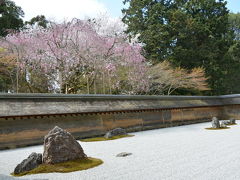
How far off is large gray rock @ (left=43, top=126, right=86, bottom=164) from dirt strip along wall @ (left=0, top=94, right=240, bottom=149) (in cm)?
404

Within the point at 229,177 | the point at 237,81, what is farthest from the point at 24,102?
the point at 237,81

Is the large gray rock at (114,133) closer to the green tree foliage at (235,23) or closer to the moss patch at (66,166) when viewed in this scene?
the moss patch at (66,166)

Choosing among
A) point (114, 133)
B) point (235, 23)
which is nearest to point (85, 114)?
point (114, 133)

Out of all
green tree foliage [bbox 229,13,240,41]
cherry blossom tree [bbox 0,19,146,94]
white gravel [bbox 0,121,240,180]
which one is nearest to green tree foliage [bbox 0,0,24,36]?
cherry blossom tree [bbox 0,19,146,94]

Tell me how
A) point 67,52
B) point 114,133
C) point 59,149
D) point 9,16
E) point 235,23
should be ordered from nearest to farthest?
1. point 59,149
2. point 114,133
3. point 67,52
4. point 9,16
5. point 235,23

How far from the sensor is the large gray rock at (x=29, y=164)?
5.52m

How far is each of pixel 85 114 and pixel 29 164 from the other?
6216mm

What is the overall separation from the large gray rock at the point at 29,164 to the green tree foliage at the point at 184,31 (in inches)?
755

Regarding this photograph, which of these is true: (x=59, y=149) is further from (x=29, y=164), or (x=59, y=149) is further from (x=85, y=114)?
(x=85, y=114)

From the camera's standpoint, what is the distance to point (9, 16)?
925 inches

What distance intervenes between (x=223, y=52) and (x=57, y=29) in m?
18.1

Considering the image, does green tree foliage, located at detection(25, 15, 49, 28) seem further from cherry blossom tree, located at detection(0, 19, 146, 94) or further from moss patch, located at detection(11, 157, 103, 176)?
moss patch, located at detection(11, 157, 103, 176)

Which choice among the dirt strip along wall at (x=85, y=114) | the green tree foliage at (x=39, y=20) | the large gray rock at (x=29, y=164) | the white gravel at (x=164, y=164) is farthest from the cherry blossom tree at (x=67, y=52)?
the large gray rock at (x=29, y=164)

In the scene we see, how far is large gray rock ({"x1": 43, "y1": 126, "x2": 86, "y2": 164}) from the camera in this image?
592 centimetres
